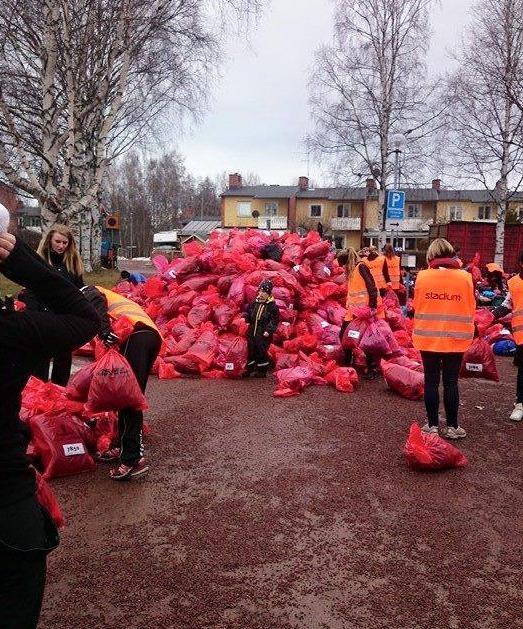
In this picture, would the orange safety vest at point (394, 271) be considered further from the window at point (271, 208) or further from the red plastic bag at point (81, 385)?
the window at point (271, 208)

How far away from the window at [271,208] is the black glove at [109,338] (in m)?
50.5

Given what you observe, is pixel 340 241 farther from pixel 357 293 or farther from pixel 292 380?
pixel 292 380

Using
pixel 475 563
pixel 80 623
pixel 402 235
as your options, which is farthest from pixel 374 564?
pixel 402 235

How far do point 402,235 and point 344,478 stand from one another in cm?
4567

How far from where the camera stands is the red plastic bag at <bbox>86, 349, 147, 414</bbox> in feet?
12.1

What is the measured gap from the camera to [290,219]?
5212cm

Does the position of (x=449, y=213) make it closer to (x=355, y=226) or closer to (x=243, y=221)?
(x=355, y=226)

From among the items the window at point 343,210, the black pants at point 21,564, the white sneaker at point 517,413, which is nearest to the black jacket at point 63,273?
the black pants at point 21,564

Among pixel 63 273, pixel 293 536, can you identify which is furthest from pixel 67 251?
pixel 293 536

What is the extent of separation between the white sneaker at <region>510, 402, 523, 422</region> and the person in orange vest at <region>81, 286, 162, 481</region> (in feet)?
12.2

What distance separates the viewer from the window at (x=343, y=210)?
170ft

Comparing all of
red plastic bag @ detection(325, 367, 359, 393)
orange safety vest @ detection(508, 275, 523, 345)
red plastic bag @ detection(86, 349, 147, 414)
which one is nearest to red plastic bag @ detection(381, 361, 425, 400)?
red plastic bag @ detection(325, 367, 359, 393)

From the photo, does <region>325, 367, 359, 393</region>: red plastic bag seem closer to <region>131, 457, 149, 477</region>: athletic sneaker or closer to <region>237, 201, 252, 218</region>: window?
<region>131, 457, 149, 477</region>: athletic sneaker

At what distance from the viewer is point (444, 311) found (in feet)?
15.6
